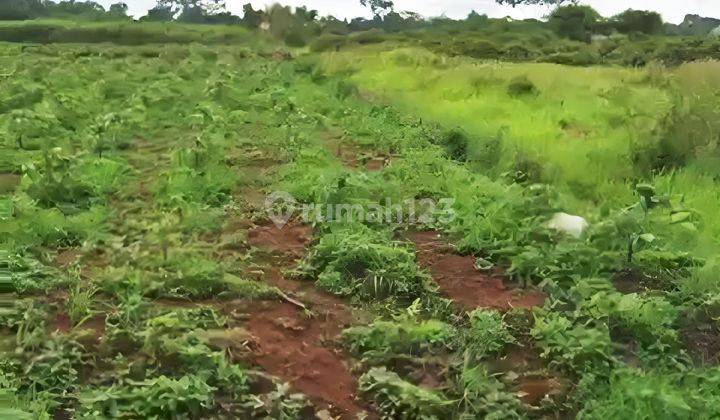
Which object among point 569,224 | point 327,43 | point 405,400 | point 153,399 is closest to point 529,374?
point 405,400

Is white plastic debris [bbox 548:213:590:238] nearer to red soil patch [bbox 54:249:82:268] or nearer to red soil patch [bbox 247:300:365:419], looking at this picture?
red soil patch [bbox 247:300:365:419]

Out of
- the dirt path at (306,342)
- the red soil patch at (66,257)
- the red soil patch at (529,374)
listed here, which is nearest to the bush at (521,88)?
the dirt path at (306,342)

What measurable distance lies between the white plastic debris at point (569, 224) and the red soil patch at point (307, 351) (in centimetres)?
191

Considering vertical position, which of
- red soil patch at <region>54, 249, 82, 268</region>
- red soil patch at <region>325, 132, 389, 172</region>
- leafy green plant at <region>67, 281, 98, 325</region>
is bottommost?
red soil patch at <region>325, 132, 389, 172</region>

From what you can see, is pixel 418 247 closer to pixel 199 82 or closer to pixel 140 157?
pixel 140 157

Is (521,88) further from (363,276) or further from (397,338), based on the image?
(397,338)

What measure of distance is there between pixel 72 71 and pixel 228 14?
Answer: 24.9m

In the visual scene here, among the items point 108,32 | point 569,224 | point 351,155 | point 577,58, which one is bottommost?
point 108,32

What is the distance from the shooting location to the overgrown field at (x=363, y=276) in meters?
3.69

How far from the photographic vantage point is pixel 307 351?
4172 millimetres

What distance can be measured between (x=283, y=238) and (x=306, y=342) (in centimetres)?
183

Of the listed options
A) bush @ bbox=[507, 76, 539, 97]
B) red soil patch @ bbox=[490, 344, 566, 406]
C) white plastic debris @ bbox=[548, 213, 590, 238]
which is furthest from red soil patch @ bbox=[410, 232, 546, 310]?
bush @ bbox=[507, 76, 539, 97]

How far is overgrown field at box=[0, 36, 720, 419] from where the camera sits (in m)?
3.69

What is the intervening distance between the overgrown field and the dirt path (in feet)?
0.05
